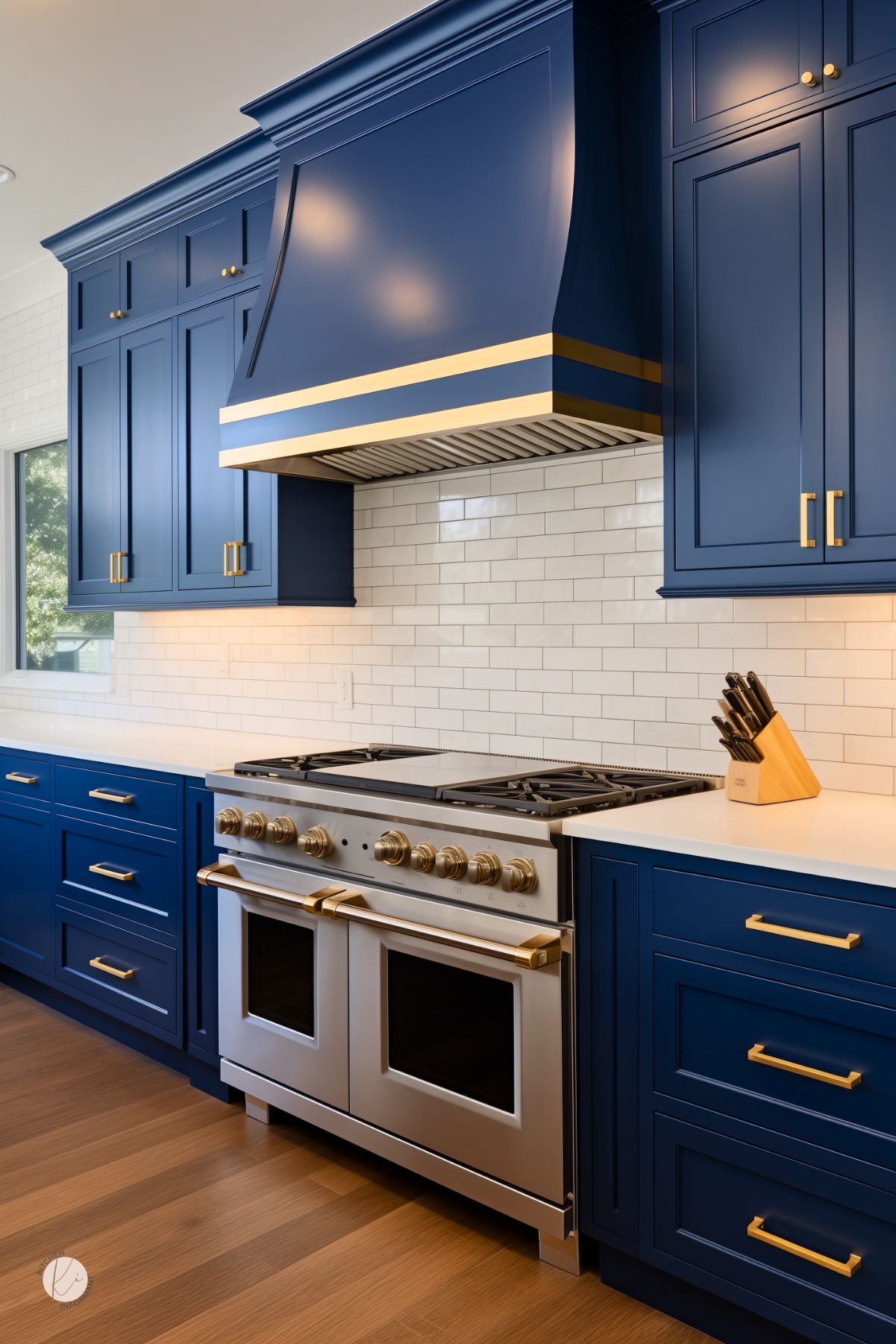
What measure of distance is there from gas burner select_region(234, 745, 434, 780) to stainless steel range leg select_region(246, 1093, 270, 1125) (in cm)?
91

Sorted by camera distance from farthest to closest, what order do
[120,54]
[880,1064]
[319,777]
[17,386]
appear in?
[17,386]
[120,54]
[319,777]
[880,1064]

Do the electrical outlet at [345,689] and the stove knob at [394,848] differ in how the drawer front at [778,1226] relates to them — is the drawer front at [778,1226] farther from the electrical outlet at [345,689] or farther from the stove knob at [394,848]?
the electrical outlet at [345,689]

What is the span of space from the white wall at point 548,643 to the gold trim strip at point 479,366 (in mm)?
392

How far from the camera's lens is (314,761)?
3.18 meters

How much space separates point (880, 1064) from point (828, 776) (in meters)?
0.85

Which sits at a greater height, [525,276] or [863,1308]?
[525,276]

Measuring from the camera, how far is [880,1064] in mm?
1777

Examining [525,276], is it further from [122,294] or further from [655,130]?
[122,294]

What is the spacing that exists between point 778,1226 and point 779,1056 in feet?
1.02

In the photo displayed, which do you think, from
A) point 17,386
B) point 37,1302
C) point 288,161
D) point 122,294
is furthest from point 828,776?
point 17,386

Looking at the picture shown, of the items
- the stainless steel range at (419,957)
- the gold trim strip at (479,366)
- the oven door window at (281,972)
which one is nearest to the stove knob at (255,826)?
the stainless steel range at (419,957)

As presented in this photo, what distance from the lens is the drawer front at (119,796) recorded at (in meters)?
3.32

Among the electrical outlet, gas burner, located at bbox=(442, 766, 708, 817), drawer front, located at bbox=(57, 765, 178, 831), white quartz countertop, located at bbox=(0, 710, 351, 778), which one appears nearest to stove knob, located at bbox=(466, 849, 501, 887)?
gas burner, located at bbox=(442, 766, 708, 817)

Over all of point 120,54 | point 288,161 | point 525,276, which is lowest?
point 525,276
